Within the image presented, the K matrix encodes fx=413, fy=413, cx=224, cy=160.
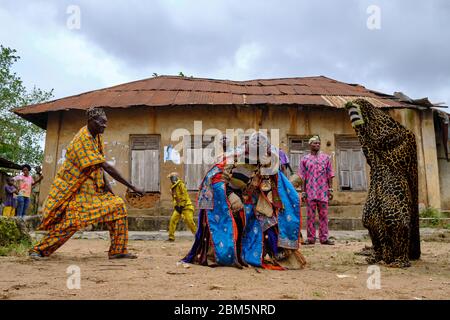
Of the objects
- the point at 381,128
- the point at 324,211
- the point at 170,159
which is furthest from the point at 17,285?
the point at 170,159

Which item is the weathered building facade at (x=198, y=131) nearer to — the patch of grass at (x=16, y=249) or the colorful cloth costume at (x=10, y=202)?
the colorful cloth costume at (x=10, y=202)

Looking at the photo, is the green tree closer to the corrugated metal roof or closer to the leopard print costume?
the corrugated metal roof

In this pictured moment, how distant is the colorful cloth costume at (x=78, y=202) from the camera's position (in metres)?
4.64

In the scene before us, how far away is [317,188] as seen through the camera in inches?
284

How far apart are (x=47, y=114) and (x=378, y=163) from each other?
10.9m

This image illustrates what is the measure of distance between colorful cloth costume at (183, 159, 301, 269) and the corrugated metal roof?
24.7ft

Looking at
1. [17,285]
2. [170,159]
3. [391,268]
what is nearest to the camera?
[17,285]

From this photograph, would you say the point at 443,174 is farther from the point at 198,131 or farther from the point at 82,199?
the point at 82,199

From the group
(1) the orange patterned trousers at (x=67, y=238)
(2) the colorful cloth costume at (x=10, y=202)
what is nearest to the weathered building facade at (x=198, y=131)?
(2) the colorful cloth costume at (x=10, y=202)

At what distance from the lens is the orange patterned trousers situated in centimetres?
470

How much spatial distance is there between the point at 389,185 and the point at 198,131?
8357 millimetres

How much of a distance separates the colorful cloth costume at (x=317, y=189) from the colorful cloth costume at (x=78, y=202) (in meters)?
3.61
